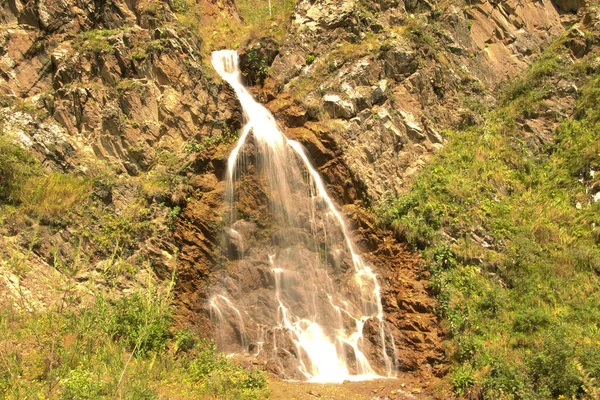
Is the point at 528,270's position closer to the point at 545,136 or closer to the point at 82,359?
the point at 545,136

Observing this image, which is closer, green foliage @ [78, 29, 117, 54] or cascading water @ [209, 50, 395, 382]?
cascading water @ [209, 50, 395, 382]

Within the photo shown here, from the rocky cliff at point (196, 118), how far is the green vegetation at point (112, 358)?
103 centimetres

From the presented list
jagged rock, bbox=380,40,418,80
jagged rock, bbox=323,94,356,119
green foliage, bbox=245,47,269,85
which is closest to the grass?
green foliage, bbox=245,47,269,85

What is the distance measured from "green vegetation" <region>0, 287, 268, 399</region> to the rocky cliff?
3.39 ft

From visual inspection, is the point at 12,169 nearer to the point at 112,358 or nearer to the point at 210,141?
the point at 210,141

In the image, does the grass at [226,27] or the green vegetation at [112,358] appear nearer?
the green vegetation at [112,358]

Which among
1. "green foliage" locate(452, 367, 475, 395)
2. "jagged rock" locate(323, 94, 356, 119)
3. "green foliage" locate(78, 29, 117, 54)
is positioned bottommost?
"green foliage" locate(452, 367, 475, 395)

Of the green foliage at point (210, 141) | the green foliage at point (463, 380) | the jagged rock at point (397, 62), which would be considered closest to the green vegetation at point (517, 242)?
the green foliage at point (463, 380)

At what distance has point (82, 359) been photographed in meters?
7.52

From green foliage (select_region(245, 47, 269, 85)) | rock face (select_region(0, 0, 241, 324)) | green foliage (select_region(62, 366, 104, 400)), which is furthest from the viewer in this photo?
green foliage (select_region(245, 47, 269, 85))

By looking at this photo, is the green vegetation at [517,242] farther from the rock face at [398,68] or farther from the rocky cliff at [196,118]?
the rock face at [398,68]

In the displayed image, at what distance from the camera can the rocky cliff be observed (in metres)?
12.4

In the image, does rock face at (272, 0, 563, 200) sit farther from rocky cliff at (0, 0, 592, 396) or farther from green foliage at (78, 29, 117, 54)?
green foliage at (78, 29, 117, 54)

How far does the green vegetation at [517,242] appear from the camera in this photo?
34.2 feet
